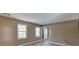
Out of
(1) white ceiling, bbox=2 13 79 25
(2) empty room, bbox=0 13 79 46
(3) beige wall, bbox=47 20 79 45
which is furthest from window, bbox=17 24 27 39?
(3) beige wall, bbox=47 20 79 45

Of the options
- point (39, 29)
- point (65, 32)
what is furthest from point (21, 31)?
point (65, 32)

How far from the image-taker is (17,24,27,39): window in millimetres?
1952

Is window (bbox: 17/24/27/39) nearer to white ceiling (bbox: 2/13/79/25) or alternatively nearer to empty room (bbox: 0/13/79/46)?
empty room (bbox: 0/13/79/46)

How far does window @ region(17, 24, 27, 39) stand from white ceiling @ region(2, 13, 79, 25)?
145 millimetres

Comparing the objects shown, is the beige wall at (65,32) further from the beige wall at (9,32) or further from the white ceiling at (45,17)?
the beige wall at (9,32)

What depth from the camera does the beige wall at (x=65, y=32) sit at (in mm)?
1868

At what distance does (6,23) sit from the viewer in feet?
6.00

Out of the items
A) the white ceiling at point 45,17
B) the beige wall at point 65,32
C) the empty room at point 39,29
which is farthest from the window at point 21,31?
the beige wall at point 65,32

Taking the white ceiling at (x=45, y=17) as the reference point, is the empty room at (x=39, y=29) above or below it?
below

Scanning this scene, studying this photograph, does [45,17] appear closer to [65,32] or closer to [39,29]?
[39,29]
